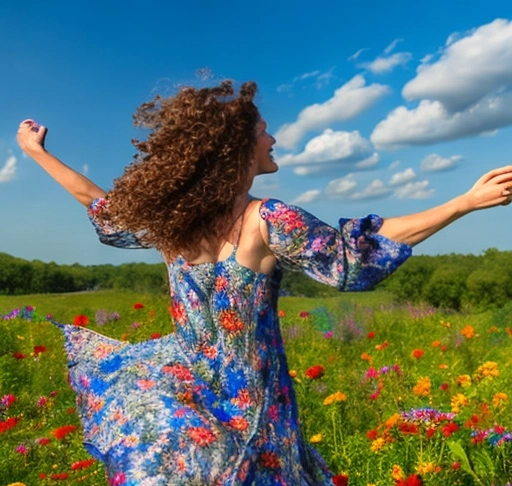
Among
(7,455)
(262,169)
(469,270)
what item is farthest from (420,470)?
(469,270)

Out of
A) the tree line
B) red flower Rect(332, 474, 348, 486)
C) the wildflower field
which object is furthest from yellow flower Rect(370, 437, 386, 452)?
the tree line

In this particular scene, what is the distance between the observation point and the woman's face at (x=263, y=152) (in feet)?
9.31

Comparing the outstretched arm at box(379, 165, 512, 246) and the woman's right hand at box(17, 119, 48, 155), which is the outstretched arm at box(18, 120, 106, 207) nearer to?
the woman's right hand at box(17, 119, 48, 155)

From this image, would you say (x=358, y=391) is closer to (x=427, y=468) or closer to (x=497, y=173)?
(x=427, y=468)

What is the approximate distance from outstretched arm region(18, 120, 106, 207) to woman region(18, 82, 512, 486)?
55cm

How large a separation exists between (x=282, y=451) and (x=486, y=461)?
5.29 feet

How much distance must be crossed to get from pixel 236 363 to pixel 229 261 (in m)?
0.35

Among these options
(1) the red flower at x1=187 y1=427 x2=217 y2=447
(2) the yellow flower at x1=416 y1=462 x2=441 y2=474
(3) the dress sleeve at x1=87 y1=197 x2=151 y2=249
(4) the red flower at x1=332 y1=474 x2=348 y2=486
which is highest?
(3) the dress sleeve at x1=87 y1=197 x2=151 y2=249

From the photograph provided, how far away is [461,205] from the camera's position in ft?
8.66

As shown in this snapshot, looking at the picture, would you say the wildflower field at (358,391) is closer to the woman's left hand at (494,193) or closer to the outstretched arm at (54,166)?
the woman's left hand at (494,193)

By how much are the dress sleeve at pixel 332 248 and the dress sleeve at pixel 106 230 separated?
→ 724 mm

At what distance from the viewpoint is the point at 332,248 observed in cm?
274

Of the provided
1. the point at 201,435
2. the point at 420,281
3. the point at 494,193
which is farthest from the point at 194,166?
the point at 420,281

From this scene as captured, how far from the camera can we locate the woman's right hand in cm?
361
